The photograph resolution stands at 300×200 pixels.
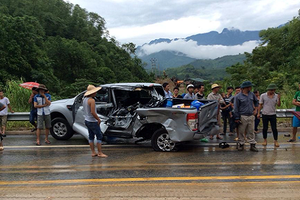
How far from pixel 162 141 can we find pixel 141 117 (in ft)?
2.57

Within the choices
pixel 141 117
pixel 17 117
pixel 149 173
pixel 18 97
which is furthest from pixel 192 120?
pixel 18 97

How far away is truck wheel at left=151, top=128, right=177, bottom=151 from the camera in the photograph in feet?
25.9

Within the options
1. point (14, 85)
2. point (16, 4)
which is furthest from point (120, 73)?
point (14, 85)

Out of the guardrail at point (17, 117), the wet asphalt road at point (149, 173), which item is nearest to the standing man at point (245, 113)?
the wet asphalt road at point (149, 173)

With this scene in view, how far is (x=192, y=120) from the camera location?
24.7 feet

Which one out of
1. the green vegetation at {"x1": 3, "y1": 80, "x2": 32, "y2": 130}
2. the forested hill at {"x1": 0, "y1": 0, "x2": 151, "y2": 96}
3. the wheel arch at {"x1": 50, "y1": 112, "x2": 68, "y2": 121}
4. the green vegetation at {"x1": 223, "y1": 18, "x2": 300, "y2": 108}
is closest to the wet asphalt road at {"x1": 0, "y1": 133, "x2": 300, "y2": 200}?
the wheel arch at {"x1": 50, "y1": 112, "x2": 68, "y2": 121}

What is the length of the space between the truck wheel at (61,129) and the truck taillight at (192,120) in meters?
4.12

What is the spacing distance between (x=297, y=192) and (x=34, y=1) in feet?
323

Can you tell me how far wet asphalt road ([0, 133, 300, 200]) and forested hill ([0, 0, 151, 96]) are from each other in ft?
54.1

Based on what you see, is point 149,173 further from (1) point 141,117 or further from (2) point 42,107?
(2) point 42,107

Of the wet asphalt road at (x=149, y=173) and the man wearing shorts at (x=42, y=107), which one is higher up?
the man wearing shorts at (x=42, y=107)

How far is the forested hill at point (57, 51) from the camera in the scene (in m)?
37.4

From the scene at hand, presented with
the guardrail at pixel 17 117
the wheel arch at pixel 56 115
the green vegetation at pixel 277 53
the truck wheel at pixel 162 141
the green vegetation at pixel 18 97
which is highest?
the green vegetation at pixel 277 53

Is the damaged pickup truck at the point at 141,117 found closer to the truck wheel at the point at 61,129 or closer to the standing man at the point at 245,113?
the truck wheel at the point at 61,129
